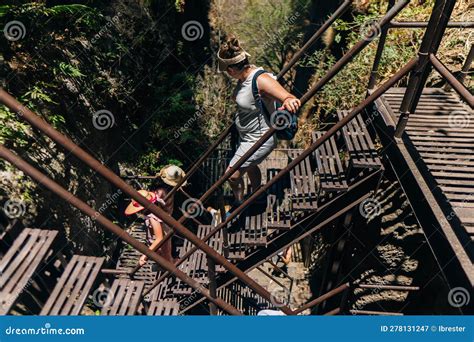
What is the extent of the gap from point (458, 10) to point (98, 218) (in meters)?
8.52

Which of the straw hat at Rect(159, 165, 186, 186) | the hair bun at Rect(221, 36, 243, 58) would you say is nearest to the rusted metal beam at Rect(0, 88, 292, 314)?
the hair bun at Rect(221, 36, 243, 58)

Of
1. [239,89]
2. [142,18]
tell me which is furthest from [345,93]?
[142,18]

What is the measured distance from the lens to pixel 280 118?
2.93 m

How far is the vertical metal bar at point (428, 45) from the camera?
8.50 feet

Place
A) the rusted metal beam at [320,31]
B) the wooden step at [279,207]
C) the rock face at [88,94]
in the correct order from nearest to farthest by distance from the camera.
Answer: the rusted metal beam at [320,31] < the wooden step at [279,207] < the rock face at [88,94]

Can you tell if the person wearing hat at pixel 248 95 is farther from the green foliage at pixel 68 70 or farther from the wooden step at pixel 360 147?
the green foliage at pixel 68 70

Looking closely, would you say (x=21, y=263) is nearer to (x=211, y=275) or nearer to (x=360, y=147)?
(x=211, y=275)

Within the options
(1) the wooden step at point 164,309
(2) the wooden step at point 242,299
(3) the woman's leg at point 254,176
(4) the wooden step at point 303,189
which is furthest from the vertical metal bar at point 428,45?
(2) the wooden step at point 242,299

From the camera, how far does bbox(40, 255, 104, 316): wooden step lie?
2.13 m

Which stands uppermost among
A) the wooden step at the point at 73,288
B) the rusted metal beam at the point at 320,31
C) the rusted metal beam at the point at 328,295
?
the rusted metal beam at the point at 320,31

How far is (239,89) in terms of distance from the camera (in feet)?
11.6

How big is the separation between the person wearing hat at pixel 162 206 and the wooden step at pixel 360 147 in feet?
7.65
